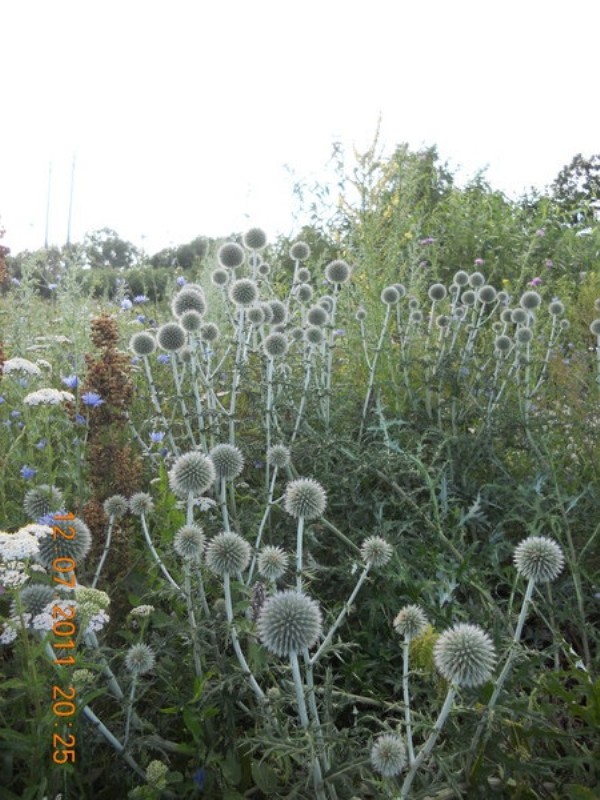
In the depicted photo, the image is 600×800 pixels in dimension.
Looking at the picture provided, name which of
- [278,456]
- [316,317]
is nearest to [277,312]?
[316,317]

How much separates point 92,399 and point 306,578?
1.06 metres

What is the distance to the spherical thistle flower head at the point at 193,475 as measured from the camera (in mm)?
2017

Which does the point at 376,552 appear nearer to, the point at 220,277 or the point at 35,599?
the point at 35,599

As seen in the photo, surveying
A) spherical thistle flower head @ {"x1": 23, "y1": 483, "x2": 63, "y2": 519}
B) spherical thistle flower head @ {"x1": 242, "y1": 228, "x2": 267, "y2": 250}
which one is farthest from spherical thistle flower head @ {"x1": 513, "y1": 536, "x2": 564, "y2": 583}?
spherical thistle flower head @ {"x1": 242, "y1": 228, "x2": 267, "y2": 250}

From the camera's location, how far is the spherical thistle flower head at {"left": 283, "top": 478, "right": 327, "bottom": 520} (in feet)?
6.57

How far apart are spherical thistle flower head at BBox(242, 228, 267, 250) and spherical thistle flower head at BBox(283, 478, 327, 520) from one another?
6.90ft

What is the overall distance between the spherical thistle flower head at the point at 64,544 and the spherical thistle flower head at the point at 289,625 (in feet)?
2.24

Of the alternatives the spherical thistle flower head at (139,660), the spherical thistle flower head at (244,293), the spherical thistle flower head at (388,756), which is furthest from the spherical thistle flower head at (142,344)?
the spherical thistle flower head at (388,756)

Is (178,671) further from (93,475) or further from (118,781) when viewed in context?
(93,475)

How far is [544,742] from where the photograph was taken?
6.45 feet

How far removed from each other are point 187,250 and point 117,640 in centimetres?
2346

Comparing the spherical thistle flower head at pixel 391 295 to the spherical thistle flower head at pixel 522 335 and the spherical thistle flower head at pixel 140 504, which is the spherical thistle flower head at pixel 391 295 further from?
the spherical thistle flower head at pixel 140 504

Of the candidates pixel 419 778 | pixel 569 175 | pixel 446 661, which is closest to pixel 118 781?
pixel 419 778

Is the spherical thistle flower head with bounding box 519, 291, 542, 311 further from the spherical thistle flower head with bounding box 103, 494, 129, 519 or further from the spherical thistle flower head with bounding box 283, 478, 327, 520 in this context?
the spherical thistle flower head with bounding box 103, 494, 129, 519
